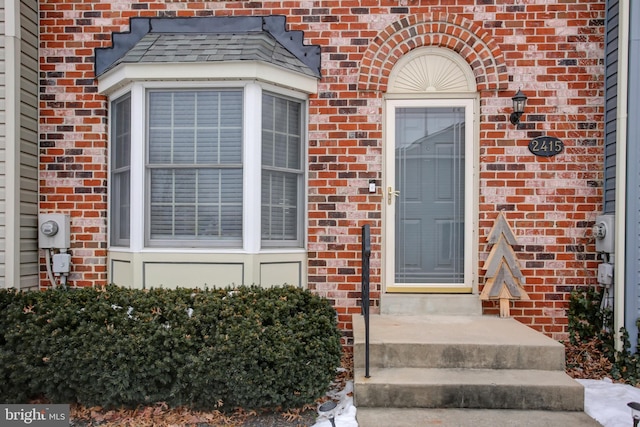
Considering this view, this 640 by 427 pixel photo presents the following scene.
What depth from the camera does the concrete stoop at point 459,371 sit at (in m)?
3.56

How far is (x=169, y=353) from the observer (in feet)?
11.7

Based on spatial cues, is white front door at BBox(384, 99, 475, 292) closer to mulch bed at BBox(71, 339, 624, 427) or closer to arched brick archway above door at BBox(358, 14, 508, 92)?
arched brick archway above door at BBox(358, 14, 508, 92)

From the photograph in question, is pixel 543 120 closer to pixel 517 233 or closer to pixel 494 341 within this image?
pixel 517 233

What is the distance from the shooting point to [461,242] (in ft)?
16.7

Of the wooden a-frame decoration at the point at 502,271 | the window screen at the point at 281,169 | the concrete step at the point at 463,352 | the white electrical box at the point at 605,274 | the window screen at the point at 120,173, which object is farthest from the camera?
the window screen at the point at 120,173

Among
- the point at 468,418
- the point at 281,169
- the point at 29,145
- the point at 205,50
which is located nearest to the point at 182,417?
the point at 468,418

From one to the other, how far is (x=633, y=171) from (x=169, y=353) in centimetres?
437

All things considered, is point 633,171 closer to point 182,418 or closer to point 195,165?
point 195,165

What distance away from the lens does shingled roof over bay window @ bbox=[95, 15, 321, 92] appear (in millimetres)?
4656

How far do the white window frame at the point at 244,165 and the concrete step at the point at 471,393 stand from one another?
181 centimetres

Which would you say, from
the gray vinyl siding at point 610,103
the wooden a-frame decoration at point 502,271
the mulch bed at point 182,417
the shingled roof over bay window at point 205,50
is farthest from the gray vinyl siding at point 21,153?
the gray vinyl siding at point 610,103

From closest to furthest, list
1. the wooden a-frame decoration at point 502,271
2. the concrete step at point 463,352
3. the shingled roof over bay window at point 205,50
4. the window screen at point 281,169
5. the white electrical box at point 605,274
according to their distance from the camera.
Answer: the concrete step at point 463,352, the white electrical box at point 605,274, the shingled roof over bay window at point 205,50, the wooden a-frame decoration at point 502,271, the window screen at point 281,169

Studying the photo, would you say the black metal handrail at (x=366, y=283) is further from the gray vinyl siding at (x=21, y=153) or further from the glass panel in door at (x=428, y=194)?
the gray vinyl siding at (x=21, y=153)

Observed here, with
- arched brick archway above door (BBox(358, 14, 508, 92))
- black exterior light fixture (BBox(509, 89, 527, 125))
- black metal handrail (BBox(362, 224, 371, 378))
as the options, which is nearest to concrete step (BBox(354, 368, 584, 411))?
black metal handrail (BBox(362, 224, 371, 378))
